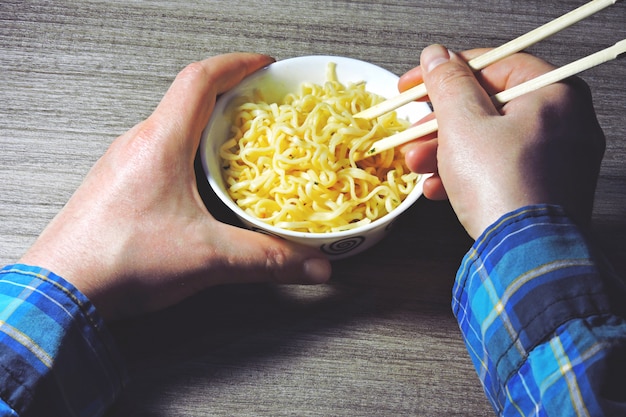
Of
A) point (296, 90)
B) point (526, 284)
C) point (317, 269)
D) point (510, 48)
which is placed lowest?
point (317, 269)

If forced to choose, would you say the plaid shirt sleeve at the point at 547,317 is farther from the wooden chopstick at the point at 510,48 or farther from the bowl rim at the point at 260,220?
the wooden chopstick at the point at 510,48

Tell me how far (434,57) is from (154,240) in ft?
1.75

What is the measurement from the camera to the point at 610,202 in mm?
1138

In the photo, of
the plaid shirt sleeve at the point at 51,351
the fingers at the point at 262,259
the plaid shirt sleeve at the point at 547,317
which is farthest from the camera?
the fingers at the point at 262,259

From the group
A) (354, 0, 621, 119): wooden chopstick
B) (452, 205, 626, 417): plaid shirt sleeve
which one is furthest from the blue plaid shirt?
(354, 0, 621, 119): wooden chopstick

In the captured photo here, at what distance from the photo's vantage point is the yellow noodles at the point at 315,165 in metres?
0.99

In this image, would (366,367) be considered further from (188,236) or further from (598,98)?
(598,98)

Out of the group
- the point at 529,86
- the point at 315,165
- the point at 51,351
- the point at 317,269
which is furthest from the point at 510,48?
the point at 51,351

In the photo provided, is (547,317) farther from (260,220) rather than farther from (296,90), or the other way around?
(296,90)

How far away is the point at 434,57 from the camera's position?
3.20ft

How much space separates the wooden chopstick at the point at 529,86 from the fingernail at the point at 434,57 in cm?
10

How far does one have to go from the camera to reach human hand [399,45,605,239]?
805 millimetres

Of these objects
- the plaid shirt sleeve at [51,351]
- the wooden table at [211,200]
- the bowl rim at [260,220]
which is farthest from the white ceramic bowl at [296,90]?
the plaid shirt sleeve at [51,351]

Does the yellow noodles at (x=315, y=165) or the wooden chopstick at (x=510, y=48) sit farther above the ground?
the wooden chopstick at (x=510, y=48)
